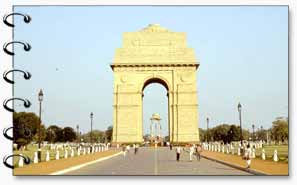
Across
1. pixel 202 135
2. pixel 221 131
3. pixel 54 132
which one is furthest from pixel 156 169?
pixel 202 135

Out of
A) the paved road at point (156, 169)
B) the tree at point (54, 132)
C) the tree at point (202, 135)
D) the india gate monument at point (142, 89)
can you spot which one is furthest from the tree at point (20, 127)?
the india gate monument at point (142, 89)

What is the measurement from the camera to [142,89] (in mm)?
48031

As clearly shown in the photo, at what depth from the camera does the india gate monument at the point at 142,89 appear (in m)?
42.5

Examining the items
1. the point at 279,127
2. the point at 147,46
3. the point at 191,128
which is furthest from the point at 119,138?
the point at 279,127

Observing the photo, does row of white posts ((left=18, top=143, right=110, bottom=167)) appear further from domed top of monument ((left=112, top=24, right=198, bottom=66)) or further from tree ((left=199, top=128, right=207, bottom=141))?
tree ((left=199, top=128, right=207, bottom=141))

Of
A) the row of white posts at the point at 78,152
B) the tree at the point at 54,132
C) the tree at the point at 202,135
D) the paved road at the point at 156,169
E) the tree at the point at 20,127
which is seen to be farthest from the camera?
the tree at the point at 202,135

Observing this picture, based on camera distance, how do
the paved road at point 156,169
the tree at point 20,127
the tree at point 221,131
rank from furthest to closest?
the tree at point 221,131
the paved road at point 156,169
the tree at point 20,127

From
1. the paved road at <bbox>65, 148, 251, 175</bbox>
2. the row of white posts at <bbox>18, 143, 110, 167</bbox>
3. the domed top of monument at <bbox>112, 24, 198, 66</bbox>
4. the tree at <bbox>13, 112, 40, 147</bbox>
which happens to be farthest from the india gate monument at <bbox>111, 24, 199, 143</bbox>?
the tree at <bbox>13, 112, 40, 147</bbox>

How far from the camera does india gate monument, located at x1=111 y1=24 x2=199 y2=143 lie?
42469 millimetres

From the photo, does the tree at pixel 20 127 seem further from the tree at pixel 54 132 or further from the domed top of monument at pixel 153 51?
the domed top of monument at pixel 153 51

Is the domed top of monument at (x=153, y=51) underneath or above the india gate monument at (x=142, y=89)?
above
